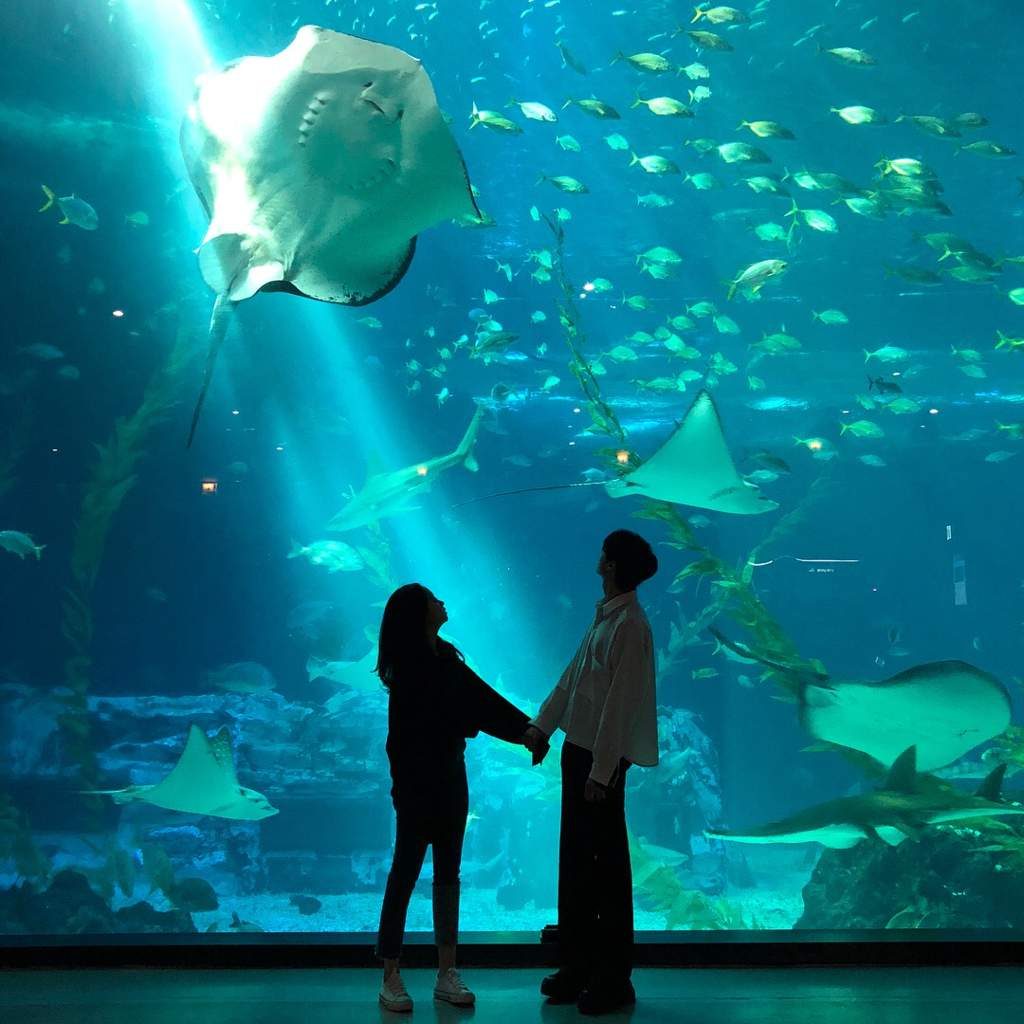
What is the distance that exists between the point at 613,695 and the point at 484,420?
425 inches

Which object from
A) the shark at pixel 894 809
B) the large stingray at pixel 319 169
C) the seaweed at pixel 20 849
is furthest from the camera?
the seaweed at pixel 20 849

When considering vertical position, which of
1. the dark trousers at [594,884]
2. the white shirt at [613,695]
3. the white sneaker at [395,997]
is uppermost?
the white shirt at [613,695]

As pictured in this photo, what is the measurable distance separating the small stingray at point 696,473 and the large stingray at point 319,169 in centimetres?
164

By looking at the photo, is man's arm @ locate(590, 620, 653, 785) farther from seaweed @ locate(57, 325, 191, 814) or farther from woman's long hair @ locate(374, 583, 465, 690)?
seaweed @ locate(57, 325, 191, 814)

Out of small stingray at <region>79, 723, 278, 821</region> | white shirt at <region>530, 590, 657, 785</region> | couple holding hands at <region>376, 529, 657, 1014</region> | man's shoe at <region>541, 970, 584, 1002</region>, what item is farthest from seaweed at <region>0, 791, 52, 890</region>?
white shirt at <region>530, 590, 657, 785</region>

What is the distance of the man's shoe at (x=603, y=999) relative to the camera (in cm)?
219

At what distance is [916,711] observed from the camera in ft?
13.2

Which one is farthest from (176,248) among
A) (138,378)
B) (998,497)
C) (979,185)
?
(998,497)

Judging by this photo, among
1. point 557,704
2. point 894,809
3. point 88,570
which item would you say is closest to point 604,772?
point 557,704

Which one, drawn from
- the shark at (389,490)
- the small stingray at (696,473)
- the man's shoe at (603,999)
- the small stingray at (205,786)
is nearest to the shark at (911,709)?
the small stingray at (696,473)

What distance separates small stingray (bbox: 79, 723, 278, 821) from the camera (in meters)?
5.04

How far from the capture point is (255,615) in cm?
1083

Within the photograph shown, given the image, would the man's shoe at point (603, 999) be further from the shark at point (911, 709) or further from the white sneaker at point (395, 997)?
the shark at point (911, 709)

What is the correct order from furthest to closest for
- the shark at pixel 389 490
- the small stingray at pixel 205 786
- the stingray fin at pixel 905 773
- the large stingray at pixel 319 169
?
1. the shark at pixel 389 490
2. the small stingray at pixel 205 786
3. the stingray fin at pixel 905 773
4. the large stingray at pixel 319 169
